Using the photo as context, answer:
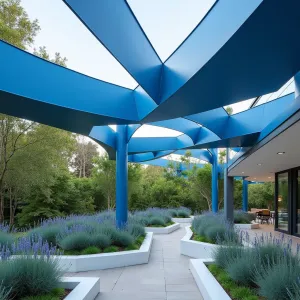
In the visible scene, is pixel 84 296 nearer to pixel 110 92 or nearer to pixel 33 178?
pixel 110 92

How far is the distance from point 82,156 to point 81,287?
37.3 meters

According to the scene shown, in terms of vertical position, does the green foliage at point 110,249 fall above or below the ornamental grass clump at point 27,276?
below

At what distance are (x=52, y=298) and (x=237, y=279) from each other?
8.09 feet

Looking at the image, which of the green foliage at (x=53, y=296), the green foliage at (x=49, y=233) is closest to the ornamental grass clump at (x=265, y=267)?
the green foliage at (x=53, y=296)

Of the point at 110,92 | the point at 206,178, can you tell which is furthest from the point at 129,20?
the point at 206,178

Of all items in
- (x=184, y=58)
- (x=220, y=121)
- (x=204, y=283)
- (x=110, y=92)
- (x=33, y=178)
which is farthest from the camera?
(x=33, y=178)

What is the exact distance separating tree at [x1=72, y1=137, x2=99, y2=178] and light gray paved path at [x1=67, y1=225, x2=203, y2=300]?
33.8m

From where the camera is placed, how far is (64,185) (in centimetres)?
1972

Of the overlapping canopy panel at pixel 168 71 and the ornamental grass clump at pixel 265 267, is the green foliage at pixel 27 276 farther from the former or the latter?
the ornamental grass clump at pixel 265 267

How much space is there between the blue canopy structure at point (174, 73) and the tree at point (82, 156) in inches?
1312

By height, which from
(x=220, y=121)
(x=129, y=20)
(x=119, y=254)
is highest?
(x=129, y=20)

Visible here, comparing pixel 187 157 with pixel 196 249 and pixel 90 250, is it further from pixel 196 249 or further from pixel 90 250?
pixel 90 250

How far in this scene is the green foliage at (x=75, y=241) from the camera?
691 cm

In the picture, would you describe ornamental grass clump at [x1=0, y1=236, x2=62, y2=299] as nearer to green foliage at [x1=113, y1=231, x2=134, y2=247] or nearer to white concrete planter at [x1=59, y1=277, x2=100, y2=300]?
white concrete planter at [x1=59, y1=277, x2=100, y2=300]
